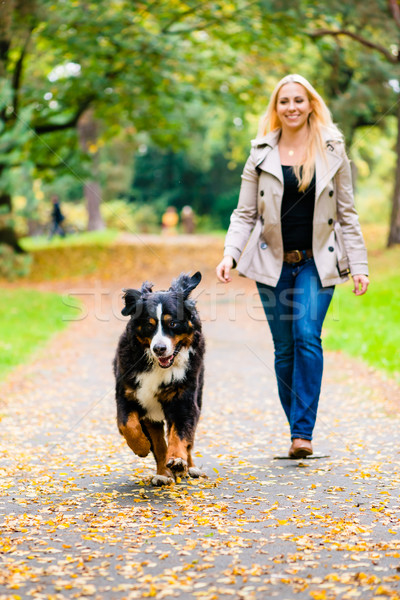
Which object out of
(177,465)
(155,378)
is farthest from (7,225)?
(177,465)

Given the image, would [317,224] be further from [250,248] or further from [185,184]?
[185,184]

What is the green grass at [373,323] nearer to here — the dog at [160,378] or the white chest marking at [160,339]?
the dog at [160,378]

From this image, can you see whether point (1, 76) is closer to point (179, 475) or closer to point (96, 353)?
point (96, 353)

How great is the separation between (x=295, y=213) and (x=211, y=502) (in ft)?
7.16

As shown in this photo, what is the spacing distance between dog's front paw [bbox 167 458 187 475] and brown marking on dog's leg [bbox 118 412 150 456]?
25 centimetres

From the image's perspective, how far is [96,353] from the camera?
12344mm

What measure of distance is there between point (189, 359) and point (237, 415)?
296 centimetres

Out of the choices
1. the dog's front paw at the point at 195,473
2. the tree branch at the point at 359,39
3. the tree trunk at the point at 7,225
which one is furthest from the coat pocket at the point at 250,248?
the tree trunk at the point at 7,225

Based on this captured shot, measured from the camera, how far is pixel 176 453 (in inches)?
196

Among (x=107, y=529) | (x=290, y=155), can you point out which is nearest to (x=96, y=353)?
(x=290, y=155)

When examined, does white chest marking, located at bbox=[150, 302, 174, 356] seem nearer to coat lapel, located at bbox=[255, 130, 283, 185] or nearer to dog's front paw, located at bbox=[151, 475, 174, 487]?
dog's front paw, located at bbox=[151, 475, 174, 487]

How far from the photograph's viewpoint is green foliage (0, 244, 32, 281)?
22297mm

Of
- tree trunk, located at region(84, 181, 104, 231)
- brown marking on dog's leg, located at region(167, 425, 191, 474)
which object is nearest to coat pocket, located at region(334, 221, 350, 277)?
brown marking on dog's leg, located at region(167, 425, 191, 474)

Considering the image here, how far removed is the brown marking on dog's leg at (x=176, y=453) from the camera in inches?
194
